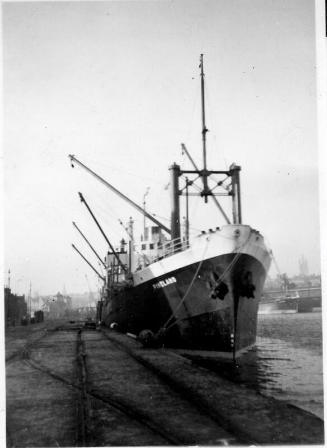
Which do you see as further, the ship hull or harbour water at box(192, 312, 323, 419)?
the ship hull

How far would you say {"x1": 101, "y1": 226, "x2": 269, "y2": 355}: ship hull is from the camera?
14664 mm

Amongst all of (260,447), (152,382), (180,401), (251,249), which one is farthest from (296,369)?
(260,447)

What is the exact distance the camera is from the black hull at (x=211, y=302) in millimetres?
14664

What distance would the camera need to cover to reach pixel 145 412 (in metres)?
5.70

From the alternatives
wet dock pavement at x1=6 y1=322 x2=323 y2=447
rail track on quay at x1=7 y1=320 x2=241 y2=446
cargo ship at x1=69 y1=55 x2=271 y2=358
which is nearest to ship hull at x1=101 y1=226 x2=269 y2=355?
cargo ship at x1=69 y1=55 x2=271 y2=358

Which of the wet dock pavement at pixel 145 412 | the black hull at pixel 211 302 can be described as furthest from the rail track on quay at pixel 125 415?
the black hull at pixel 211 302

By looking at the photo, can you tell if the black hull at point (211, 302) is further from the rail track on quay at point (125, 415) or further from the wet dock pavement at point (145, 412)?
the rail track on quay at point (125, 415)

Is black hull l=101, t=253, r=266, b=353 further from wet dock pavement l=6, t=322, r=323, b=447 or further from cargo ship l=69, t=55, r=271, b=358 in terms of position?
wet dock pavement l=6, t=322, r=323, b=447

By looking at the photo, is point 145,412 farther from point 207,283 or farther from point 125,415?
point 207,283

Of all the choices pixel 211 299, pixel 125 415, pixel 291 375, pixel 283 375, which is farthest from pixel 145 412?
pixel 291 375

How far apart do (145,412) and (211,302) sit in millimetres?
9567

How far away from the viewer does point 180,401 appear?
6230 millimetres

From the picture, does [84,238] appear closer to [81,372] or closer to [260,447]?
[81,372]

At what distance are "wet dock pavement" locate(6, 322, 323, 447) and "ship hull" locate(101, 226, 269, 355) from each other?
6.04 meters
